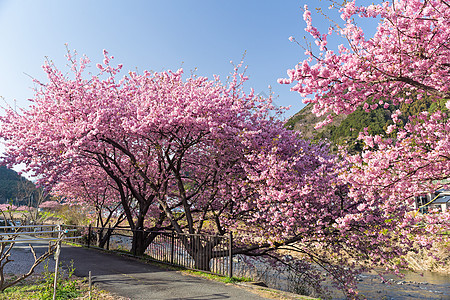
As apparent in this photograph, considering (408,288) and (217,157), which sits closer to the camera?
(217,157)

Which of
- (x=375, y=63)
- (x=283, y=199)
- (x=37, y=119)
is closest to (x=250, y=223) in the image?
(x=283, y=199)

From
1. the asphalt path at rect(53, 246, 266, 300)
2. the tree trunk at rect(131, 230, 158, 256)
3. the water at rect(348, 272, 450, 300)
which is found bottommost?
the water at rect(348, 272, 450, 300)

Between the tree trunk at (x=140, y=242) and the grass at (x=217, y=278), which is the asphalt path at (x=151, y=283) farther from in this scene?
the tree trunk at (x=140, y=242)

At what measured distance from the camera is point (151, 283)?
9.20 metres

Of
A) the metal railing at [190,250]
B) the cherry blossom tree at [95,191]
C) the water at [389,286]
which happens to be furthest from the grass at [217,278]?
the cherry blossom tree at [95,191]

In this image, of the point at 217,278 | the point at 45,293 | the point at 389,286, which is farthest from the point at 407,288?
the point at 45,293

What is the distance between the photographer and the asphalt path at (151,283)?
7.84 m

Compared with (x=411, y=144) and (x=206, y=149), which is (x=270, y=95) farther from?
(x=411, y=144)

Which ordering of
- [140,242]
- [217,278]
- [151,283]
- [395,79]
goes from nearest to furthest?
[395,79] → [151,283] → [217,278] → [140,242]

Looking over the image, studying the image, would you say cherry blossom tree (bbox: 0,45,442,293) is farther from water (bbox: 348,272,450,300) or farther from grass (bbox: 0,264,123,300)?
water (bbox: 348,272,450,300)

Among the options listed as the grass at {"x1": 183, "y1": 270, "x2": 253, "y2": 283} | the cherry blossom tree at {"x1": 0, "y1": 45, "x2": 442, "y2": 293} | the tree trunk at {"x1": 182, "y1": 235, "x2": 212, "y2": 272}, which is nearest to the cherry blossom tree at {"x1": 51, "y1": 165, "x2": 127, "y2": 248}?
the cherry blossom tree at {"x1": 0, "y1": 45, "x2": 442, "y2": 293}

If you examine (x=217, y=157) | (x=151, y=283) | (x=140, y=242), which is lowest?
(x=151, y=283)

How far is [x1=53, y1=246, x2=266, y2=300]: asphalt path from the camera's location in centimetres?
784

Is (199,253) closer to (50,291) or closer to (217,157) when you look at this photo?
(217,157)
